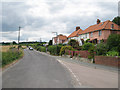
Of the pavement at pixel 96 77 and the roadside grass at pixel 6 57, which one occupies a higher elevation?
the roadside grass at pixel 6 57

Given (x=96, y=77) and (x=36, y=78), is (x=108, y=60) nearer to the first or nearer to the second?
(x=96, y=77)

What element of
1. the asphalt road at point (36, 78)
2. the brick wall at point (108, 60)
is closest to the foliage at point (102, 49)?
the brick wall at point (108, 60)

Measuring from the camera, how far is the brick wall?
13723 millimetres

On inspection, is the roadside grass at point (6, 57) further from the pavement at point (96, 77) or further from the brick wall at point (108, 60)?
the brick wall at point (108, 60)

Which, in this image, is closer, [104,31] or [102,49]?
[102,49]

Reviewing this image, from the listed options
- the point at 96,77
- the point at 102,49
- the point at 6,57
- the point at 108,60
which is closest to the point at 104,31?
the point at 102,49

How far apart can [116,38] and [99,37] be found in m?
14.7

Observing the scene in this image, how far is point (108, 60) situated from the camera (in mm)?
15031

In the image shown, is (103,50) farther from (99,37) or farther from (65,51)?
(99,37)

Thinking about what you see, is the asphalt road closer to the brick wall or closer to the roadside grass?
the roadside grass

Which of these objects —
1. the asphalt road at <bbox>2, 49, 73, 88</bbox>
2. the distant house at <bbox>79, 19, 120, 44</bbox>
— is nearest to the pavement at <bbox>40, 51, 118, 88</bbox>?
the asphalt road at <bbox>2, 49, 73, 88</bbox>

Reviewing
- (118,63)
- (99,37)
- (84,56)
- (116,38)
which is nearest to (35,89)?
(118,63)

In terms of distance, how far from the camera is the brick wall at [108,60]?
1372cm

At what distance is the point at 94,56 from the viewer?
17.8 meters
